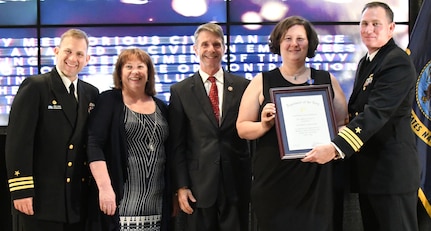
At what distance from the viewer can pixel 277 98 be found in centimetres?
246

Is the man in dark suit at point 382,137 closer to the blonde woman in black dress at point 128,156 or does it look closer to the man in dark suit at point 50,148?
the blonde woman in black dress at point 128,156

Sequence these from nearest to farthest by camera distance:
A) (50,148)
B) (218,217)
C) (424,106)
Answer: (50,148) < (218,217) < (424,106)

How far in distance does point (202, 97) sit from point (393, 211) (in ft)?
3.75

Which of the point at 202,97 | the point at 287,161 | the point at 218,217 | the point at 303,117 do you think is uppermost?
the point at 202,97

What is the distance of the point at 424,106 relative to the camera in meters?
3.52

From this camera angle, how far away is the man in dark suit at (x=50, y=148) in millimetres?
2705

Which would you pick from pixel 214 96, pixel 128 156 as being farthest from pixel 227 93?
pixel 128 156

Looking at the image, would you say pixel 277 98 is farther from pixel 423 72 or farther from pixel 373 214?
pixel 423 72

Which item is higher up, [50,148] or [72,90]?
[72,90]

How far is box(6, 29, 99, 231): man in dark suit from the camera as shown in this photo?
106 inches

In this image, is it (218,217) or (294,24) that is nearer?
(294,24)

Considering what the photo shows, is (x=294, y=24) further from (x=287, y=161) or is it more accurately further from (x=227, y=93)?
(x=287, y=161)

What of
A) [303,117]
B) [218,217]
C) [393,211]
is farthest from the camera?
[218,217]

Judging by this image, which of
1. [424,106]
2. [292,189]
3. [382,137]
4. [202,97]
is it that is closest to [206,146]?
[202,97]
